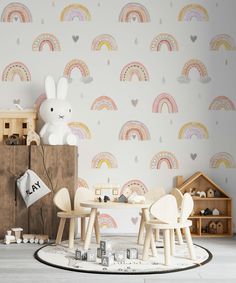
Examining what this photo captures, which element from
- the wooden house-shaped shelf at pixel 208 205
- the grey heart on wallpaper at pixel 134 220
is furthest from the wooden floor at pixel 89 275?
the grey heart on wallpaper at pixel 134 220

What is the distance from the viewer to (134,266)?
3.24 m

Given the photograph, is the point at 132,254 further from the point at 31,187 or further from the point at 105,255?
the point at 31,187

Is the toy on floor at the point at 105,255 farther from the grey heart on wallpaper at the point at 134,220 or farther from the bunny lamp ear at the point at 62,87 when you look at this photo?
the bunny lamp ear at the point at 62,87

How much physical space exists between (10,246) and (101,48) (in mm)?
2251

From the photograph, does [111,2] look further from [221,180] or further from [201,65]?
[221,180]

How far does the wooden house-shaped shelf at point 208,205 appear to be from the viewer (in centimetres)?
472

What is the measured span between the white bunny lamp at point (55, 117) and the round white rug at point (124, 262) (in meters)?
1.11

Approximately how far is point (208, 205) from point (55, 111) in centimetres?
187

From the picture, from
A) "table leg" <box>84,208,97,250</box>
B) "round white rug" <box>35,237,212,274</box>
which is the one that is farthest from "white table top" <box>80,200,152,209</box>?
"round white rug" <box>35,237,212,274</box>

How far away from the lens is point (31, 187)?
4.33 metres

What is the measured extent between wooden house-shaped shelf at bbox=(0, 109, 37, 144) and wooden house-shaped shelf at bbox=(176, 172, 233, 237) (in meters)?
1.65

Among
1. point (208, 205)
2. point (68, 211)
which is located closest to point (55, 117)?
point (68, 211)

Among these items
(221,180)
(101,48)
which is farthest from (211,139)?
(101,48)

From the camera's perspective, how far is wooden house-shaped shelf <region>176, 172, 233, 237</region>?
4.72 metres
